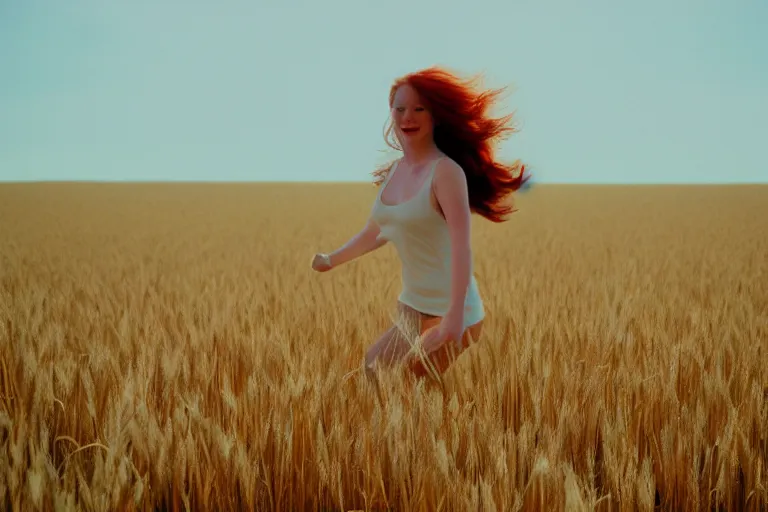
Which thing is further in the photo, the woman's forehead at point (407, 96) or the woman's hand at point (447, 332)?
the woman's forehead at point (407, 96)

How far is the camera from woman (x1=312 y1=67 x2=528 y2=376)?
1950 millimetres

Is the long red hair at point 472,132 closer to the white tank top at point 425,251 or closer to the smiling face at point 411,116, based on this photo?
the smiling face at point 411,116

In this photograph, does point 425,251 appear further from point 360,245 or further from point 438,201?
point 360,245

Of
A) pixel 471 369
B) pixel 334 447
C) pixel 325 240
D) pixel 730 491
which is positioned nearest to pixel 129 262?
pixel 325 240

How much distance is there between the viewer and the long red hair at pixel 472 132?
2113mm

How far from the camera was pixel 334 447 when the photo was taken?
1.53m

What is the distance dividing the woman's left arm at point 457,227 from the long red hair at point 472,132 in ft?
0.78

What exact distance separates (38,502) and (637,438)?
1445 millimetres

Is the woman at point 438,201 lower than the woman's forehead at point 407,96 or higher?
lower

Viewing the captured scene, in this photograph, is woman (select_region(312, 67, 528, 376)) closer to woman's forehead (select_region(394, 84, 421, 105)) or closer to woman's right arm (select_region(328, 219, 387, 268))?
woman's forehead (select_region(394, 84, 421, 105))

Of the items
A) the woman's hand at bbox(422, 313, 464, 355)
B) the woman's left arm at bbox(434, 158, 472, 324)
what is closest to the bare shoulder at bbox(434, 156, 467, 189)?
the woman's left arm at bbox(434, 158, 472, 324)

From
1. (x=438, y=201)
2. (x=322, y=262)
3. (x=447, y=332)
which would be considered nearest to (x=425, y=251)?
(x=438, y=201)

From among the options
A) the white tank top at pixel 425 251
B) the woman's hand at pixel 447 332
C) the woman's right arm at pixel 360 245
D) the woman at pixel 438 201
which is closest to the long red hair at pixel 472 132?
the woman at pixel 438 201

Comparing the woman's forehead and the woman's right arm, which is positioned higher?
the woman's forehead
